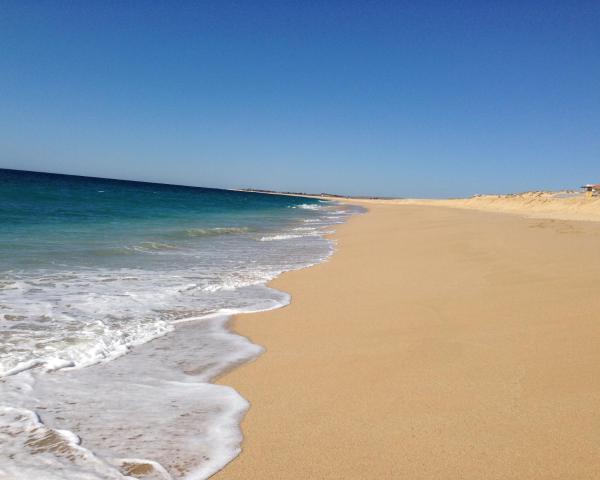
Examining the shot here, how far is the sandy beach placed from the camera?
211cm

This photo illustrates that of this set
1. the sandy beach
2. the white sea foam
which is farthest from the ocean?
the sandy beach

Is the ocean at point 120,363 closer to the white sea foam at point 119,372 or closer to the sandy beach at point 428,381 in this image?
the white sea foam at point 119,372

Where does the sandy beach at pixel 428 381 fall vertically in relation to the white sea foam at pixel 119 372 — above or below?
above

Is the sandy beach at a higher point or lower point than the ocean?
higher

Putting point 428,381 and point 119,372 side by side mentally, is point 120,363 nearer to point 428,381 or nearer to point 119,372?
point 119,372

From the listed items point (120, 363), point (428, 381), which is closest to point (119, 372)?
point (120, 363)

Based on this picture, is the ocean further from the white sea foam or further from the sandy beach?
the sandy beach

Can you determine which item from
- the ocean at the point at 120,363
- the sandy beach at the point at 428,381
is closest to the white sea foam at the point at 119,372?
the ocean at the point at 120,363

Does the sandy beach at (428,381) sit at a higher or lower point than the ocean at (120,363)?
higher

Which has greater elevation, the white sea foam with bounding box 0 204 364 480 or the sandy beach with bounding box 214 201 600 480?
the sandy beach with bounding box 214 201 600 480

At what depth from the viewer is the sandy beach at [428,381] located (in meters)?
2.11

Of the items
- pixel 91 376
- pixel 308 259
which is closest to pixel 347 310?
pixel 91 376

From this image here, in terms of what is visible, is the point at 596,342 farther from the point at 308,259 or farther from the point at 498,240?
the point at 498,240

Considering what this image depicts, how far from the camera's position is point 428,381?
296 centimetres
